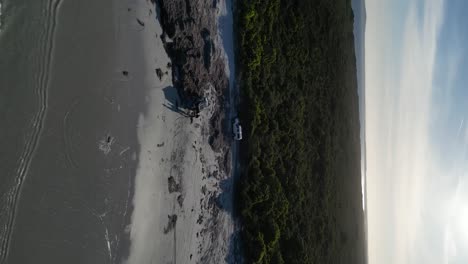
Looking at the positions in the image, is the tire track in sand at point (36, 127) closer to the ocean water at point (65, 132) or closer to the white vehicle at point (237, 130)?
the ocean water at point (65, 132)

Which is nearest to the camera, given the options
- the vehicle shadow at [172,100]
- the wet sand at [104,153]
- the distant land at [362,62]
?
the wet sand at [104,153]

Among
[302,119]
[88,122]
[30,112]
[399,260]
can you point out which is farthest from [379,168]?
[30,112]

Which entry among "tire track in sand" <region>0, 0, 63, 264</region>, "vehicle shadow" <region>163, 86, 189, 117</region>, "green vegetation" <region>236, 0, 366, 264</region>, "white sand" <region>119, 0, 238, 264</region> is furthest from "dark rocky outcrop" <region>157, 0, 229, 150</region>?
"tire track in sand" <region>0, 0, 63, 264</region>

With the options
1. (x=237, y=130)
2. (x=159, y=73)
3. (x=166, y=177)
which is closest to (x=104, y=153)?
(x=166, y=177)

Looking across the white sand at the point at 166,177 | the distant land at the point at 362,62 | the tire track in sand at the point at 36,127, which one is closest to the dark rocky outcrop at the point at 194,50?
the white sand at the point at 166,177

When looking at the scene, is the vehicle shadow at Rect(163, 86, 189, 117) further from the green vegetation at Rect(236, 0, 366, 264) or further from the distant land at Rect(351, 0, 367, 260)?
the distant land at Rect(351, 0, 367, 260)
